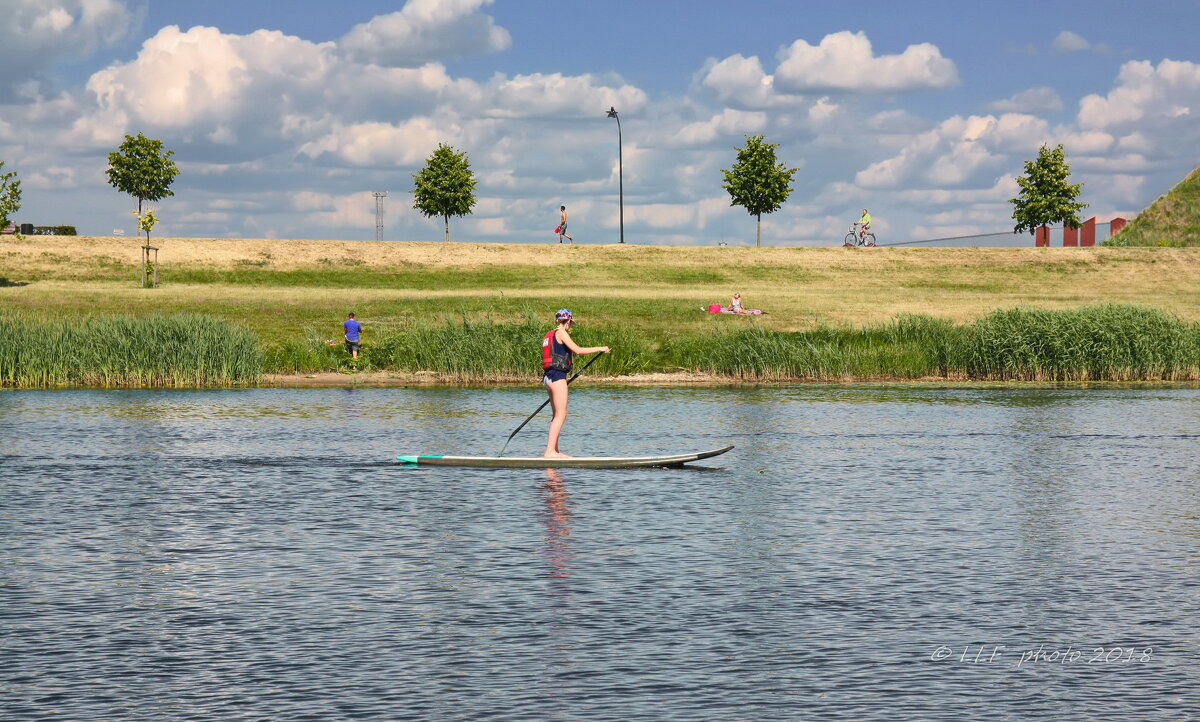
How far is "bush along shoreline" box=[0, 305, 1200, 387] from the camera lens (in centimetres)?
4328

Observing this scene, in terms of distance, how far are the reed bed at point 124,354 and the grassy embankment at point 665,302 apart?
638mm

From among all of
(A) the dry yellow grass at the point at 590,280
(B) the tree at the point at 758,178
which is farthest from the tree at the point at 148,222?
(B) the tree at the point at 758,178

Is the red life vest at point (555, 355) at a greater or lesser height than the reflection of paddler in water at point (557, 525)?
greater

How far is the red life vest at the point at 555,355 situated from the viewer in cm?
2270

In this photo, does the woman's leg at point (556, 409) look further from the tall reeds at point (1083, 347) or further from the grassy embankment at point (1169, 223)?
the grassy embankment at point (1169, 223)

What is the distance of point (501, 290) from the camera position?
71.6 meters

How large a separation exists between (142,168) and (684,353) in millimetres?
53267

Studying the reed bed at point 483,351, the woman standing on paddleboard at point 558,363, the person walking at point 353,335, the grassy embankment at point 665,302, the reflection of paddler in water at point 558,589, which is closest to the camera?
the reflection of paddler in water at point 558,589

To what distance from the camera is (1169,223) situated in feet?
346

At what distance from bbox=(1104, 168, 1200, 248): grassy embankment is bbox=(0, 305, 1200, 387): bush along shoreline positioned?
5756 cm

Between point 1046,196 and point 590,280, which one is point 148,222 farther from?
point 1046,196

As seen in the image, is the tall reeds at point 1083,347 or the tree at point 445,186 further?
the tree at point 445,186

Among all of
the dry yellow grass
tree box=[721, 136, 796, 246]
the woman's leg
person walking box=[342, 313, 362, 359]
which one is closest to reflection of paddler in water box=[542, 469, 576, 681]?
the woman's leg

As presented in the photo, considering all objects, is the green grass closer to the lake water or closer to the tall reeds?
the tall reeds
